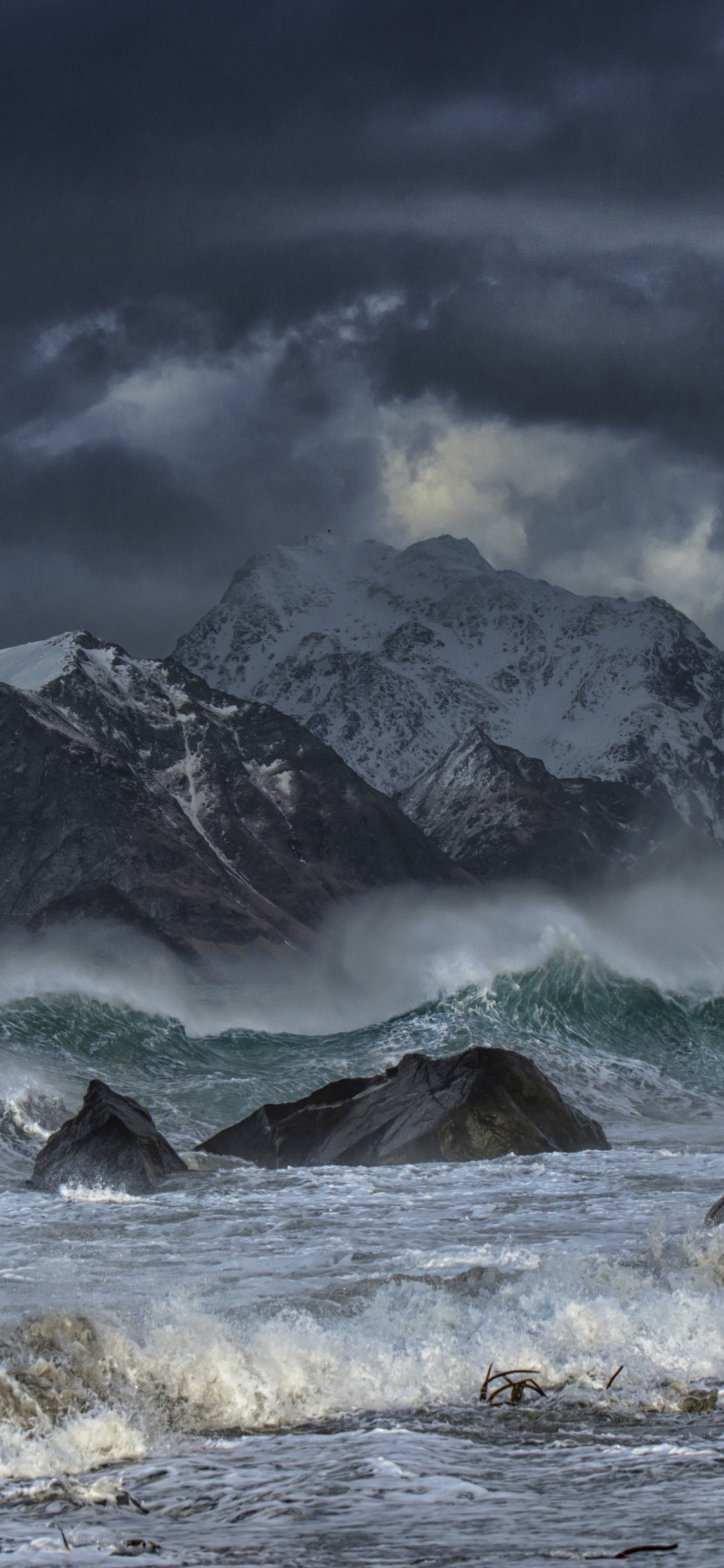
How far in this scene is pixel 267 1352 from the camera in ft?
36.5

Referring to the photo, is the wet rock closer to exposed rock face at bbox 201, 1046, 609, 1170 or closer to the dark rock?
the dark rock

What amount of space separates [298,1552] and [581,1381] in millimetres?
4639

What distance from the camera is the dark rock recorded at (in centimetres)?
1761

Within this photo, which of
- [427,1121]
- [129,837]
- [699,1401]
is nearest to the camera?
[699,1401]

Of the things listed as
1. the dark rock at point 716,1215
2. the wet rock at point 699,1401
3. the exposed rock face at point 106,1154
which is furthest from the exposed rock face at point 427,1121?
the wet rock at point 699,1401

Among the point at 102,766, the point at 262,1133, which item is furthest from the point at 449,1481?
the point at 102,766

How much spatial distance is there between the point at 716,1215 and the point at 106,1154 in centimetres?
1226

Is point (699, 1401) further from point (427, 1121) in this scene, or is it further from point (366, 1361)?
point (427, 1121)

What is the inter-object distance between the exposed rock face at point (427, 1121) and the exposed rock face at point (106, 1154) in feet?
11.2

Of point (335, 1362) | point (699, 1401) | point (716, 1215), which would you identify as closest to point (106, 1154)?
point (716, 1215)

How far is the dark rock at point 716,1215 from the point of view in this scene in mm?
17609

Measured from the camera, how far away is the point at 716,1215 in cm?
1789

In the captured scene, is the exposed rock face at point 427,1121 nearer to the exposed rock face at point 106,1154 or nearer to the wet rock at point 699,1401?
the exposed rock face at point 106,1154

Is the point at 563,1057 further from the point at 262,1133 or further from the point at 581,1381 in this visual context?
the point at 581,1381
